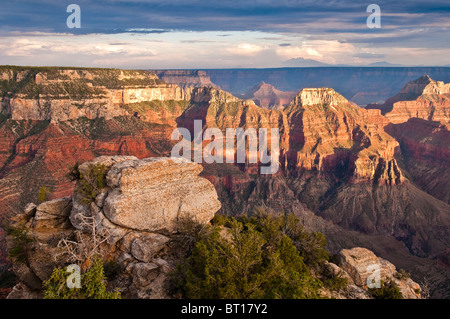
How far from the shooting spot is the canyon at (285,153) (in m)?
79.4

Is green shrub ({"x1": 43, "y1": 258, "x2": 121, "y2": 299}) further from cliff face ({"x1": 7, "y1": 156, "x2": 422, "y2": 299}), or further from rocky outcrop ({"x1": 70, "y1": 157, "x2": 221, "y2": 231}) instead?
rocky outcrop ({"x1": 70, "y1": 157, "x2": 221, "y2": 231})

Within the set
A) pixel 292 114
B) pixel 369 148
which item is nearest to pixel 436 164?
pixel 369 148

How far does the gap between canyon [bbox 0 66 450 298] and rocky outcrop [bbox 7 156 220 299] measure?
4634 cm

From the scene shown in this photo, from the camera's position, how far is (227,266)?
60.1 ft

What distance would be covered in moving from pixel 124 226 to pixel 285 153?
102m

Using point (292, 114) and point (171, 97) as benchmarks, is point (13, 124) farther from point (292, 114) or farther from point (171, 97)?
point (292, 114)

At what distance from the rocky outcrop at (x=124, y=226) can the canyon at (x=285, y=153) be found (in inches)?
1824

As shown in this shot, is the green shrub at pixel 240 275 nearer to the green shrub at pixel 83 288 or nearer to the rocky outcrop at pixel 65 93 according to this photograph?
the green shrub at pixel 83 288

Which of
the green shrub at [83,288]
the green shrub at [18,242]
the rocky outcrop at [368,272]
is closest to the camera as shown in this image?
the green shrub at [83,288]

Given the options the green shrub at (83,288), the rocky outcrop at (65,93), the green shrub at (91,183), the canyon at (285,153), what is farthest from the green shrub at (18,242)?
the rocky outcrop at (65,93)

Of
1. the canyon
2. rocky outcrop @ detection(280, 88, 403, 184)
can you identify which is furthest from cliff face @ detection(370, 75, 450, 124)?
rocky outcrop @ detection(280, 88, 403, 184)

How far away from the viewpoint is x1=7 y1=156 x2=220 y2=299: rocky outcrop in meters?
22.5

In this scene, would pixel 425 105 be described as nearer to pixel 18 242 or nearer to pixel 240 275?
pixel 240 275
